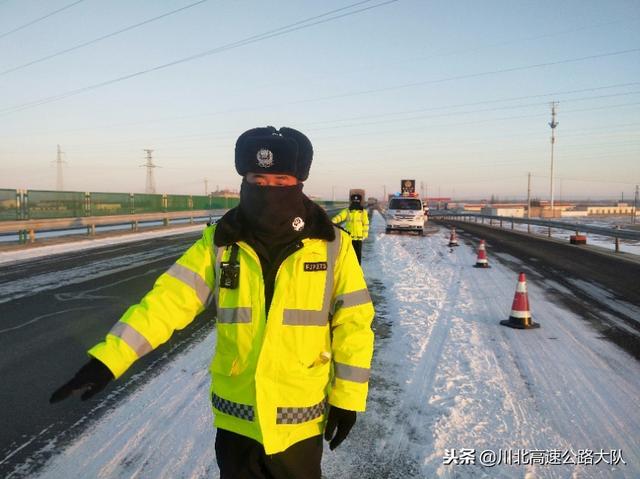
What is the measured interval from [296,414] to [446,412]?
2.47m

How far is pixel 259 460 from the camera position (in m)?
2.01

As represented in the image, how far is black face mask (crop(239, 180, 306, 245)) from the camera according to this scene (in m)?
2.11

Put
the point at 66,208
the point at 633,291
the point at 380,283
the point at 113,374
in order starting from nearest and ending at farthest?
the point at 113,374 < the point at 633,291 < the point at 380,283 < the point at 66,208

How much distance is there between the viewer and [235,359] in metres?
2.03

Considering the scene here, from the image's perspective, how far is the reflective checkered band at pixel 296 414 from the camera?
200 cm

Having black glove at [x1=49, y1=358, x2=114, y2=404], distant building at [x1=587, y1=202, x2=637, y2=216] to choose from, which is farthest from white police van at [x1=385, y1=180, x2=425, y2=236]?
distant building at [x1=587, y1=202, x2=637, y2=216]

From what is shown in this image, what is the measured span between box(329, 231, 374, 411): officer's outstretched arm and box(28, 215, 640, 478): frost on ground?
4.55 ft

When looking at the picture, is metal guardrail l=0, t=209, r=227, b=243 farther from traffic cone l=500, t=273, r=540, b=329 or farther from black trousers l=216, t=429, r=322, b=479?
black trousers l=216, t=429, r=322, b=479

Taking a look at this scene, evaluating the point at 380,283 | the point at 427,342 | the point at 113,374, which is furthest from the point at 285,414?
the point at 380,283

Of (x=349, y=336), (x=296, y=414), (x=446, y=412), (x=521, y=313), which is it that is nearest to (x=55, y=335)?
(x=446, y=412)

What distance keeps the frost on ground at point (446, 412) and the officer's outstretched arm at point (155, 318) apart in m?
1.55

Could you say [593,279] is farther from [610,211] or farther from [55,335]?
[610,211]

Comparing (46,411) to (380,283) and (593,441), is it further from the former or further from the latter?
(380,283)

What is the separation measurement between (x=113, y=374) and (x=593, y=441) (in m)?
3.62
